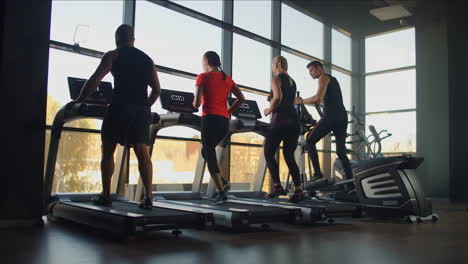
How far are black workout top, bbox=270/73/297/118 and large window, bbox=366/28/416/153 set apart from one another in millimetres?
6114

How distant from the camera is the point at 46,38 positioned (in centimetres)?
329

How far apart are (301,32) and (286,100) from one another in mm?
5200

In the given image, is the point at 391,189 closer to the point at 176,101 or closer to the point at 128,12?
the point at 176,101

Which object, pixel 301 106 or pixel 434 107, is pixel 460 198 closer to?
pixel 434 107

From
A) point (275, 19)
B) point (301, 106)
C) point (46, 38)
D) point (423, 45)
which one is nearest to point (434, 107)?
point (423, 45)

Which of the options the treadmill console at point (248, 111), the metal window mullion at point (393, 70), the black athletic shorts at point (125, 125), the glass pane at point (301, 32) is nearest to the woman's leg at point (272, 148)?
the treadmill console at point (248, 111)

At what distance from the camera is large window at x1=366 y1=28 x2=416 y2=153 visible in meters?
9.27

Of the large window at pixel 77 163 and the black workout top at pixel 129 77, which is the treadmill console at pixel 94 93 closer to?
the black workout top at pixel 129 77

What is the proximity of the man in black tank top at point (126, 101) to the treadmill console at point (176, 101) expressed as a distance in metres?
1.31

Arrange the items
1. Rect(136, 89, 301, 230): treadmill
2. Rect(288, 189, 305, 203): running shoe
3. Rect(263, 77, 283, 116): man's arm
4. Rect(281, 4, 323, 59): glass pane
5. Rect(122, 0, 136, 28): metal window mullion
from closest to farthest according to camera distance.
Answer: Rect(136, 89, 301, 230): treadmill → Rect(263, 77, 283, 116): man's arm → Rect(288, 189, 305, 203): running shoe → Rect(122, 0, 136, 28): metal window mullion → Rect(281, 4, 323, 59): glass pane

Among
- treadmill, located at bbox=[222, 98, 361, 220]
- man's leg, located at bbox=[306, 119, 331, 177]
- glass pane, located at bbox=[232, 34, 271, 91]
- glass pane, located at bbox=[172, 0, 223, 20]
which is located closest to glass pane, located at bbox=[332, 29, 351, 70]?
glass pane, located at bbox=[232, 34, 271, 91]

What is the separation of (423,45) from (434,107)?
1.32 m

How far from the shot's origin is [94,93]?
13.0ft

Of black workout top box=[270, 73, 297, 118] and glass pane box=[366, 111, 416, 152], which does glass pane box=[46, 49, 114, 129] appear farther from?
glass pane box=[366, 111, 416, 152]
